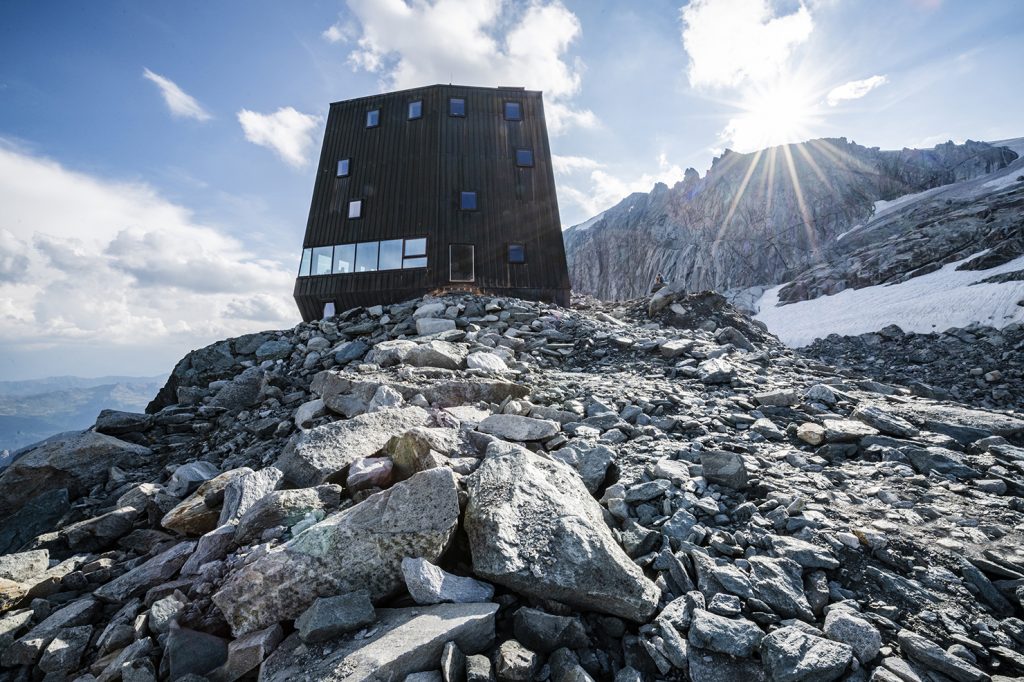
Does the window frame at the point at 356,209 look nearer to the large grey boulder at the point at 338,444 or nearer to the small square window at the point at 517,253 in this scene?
the small square window at the point at 517,253

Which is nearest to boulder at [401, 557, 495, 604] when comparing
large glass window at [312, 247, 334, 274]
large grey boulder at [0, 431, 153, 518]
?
large grey boulder at [0, 431, 153, 518]

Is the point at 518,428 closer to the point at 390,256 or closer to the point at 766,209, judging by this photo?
the point at 390,256

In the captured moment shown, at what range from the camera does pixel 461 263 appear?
22.1 meters

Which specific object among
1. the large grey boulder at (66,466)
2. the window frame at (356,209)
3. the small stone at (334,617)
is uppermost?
the window frame at (356,209)

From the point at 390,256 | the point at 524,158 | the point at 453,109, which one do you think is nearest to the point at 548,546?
the point at 390,256

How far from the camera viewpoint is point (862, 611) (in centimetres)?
300

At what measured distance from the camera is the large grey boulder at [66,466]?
278 inches

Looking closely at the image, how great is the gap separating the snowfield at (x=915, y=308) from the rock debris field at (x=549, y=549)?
70.1 feet

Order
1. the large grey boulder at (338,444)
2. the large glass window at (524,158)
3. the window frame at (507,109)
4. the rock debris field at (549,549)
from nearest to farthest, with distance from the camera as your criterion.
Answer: the rock debris field at (549,549) < the large grey boulder at (338,444) < the large glass window at (524,158) < the window frame at (507,109)

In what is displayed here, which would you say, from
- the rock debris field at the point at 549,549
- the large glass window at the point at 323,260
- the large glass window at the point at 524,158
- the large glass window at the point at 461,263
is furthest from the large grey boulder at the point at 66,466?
the large glass window at the point at 524,158

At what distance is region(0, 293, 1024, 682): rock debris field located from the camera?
2.76 metres

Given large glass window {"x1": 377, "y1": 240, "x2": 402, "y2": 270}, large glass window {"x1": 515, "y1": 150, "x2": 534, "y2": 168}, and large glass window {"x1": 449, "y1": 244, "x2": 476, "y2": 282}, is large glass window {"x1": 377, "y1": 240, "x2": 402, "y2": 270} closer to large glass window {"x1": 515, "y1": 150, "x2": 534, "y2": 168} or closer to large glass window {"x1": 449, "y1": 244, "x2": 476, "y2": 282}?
large glass window {"x1": 449, "y1": 244, "x2": 476, "y2": 282}

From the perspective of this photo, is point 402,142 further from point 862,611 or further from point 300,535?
point 862,611

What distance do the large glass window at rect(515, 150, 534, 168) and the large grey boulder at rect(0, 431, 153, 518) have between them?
2141cm
